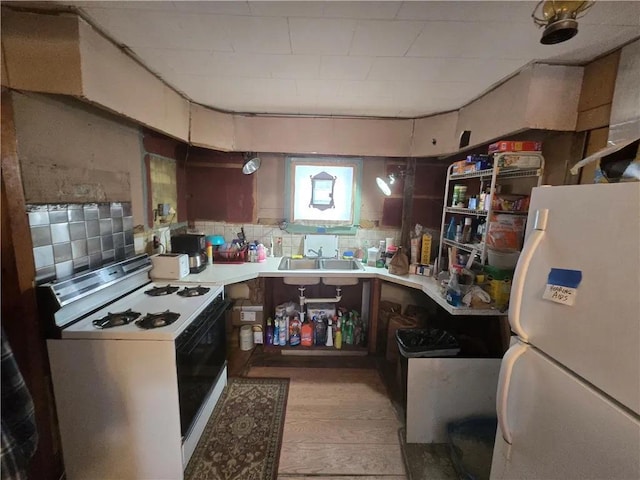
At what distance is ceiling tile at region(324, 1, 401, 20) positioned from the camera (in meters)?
0.97

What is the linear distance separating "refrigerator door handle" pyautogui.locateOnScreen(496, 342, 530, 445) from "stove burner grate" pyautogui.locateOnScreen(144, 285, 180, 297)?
1.81 m

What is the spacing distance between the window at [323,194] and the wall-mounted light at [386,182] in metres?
0.21

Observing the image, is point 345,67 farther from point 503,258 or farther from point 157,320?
point 157,320

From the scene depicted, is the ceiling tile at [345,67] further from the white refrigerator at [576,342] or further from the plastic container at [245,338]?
the plastic container at [245,338]

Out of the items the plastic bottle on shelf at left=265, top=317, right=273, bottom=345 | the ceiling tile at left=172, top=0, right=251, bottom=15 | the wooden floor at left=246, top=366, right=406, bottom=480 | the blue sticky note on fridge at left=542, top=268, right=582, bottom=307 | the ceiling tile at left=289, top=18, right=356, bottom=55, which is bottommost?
the wooden floor at left=246, top=366, right=406, bottom=480

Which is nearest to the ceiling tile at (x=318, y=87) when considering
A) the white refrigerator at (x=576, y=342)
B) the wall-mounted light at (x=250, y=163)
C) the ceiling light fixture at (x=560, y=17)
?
the wall-mounted light at (x=250, y=163)

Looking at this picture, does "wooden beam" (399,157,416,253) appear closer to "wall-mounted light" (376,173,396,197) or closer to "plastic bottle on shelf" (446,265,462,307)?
"wall-mounted light" (376,173,396,197)

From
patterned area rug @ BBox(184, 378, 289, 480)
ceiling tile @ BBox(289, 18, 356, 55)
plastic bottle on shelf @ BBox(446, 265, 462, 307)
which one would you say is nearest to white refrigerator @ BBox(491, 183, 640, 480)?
plastic bottle on shelf @ BBox(446, 265, 462, 307)

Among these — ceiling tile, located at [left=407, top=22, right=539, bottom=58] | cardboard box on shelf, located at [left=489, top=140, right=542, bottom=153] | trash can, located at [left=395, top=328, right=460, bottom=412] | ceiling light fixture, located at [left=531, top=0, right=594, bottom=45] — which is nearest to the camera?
ceiling light fixture, located at [left=531, top=0, right=594, bottom=45]

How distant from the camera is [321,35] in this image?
1164 mm

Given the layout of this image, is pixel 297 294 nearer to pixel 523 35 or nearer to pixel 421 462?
pixel 421 462

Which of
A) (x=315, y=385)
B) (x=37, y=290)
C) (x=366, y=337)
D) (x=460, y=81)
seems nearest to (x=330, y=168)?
(x=460, y=81)

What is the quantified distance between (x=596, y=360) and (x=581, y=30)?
4.21 ft

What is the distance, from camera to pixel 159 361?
1232 mm
